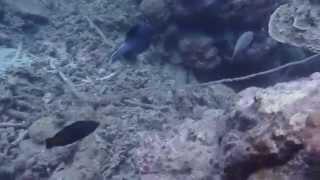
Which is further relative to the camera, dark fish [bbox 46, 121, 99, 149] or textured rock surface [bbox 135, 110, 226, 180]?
dark fish [bbox 46, 121, 99, 149]

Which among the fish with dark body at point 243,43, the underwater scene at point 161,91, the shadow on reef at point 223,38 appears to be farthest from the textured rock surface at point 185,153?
the shadow on reef at point 223,38

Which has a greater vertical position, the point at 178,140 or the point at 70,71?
the point at 70,71

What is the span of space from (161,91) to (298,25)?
2.02 metres

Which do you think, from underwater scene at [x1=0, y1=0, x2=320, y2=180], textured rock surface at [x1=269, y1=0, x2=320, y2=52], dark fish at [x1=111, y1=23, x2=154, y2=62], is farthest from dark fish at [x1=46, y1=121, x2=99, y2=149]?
textured rock surface at [x1=269, y1=0, x2=320, y2=52]

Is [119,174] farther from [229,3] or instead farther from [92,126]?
[229,3]

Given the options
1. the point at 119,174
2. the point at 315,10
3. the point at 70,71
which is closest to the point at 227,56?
the point at 315,10

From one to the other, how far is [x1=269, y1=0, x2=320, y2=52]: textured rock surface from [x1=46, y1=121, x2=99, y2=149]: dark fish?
8.61 feet

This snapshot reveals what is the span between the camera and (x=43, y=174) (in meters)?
4.37

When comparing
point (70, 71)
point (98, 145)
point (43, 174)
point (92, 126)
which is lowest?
point (43, 174)

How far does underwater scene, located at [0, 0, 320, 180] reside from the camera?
257 cm

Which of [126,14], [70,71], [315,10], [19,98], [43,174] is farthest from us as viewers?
[126,14]

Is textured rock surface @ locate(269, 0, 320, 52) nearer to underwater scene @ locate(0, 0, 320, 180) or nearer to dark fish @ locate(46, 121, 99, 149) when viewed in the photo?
underwater scene @ locate(0, 0, 320, 180)

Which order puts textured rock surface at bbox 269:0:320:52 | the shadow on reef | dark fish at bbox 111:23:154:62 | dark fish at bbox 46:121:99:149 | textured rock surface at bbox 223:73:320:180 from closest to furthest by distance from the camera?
textured rock surface at bbox 223:73:320:180
dark fish at bbox 46:121:99:149
textured rock surface at bbox 269:0:320:52
dark fish at bbox 111:23:154:62
the shadow on reef

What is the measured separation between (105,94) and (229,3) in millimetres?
2203
